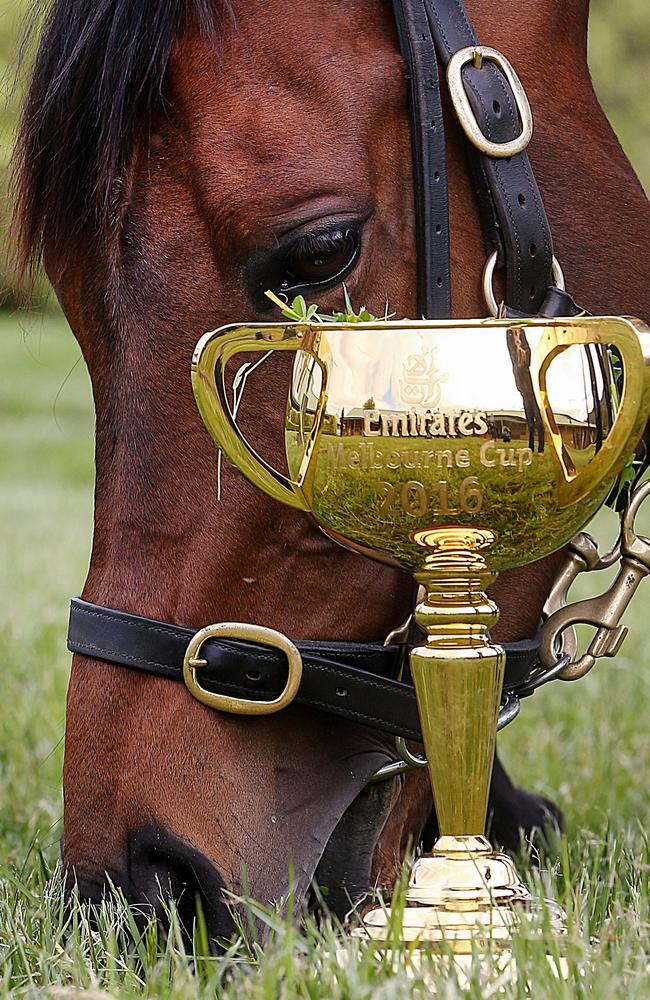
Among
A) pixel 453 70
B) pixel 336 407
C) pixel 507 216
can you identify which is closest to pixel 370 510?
pixel 336 407

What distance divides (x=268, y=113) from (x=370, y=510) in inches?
17.6

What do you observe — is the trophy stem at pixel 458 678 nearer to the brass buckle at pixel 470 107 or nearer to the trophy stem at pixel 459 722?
the trophy stem at pixel 459 722

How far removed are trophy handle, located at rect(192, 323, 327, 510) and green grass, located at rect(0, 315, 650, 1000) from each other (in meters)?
0.41

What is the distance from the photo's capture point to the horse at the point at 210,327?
124 cm

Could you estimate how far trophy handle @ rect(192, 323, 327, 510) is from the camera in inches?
45.8

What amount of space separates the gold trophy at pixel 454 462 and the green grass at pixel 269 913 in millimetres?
107

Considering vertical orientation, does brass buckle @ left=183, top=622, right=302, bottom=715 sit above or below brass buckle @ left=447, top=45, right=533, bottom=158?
below

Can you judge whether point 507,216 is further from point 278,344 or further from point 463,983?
point 463,983

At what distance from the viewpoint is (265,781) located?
1.27 m

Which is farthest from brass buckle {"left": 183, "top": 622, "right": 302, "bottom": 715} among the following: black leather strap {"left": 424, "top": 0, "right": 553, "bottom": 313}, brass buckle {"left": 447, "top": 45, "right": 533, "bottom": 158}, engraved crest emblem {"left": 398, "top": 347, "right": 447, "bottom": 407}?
brass buckle {"left": 447, "top": 45, "right": 533, "bottom": 158}

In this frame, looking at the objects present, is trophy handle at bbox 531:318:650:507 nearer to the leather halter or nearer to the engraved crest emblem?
the engraved crest emblem

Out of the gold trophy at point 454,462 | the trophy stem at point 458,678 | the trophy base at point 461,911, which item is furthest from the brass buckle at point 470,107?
the trophy base at point 461,911

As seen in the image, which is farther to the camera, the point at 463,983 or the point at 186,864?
the point at 186,864

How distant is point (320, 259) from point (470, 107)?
9.9 inches
